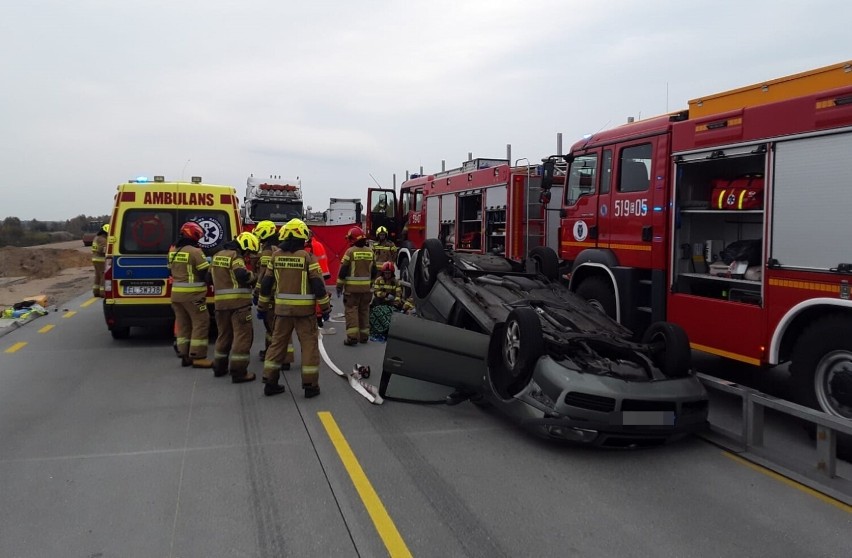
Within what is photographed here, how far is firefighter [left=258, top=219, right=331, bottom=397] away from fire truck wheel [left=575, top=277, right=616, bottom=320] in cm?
335

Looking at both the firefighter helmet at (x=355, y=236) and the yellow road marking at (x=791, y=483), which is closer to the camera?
the yellow road marking at (x=791, y=483)

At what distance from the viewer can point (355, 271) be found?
971 centimetres

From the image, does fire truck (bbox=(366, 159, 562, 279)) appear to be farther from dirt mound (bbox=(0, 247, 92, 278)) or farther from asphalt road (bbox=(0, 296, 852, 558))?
dirt mound (bbox=(0, 247, 92, 278))

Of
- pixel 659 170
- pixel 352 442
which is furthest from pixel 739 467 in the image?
pixel 659 170

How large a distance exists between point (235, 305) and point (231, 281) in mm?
300

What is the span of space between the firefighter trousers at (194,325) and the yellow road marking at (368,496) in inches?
123

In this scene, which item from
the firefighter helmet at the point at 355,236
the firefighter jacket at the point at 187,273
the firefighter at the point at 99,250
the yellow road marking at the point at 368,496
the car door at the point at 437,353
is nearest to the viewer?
the yellow road marking at the point at 368,496

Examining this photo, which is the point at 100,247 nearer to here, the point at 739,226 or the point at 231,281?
the point at 231,281

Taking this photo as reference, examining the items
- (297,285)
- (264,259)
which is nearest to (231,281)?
(264,259)

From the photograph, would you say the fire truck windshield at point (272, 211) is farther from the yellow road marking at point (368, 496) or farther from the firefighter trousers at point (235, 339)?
the yellow road marking at point (368, 496)

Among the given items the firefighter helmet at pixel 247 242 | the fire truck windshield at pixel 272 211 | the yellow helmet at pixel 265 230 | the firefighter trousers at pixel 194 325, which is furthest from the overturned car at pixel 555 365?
the fire truck windshield at pixel 272 211

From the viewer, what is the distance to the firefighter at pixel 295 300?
6801 millimetres

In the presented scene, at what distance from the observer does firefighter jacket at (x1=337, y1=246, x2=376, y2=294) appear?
970 cm

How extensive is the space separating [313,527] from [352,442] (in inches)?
59.7
